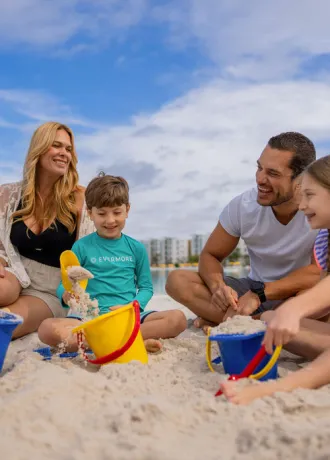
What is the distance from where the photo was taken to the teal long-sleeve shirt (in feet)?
9.25

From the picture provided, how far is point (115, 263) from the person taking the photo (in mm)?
2871

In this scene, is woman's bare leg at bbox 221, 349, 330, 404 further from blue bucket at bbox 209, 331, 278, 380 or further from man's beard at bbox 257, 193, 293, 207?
man's beard at bbox 257, 193, 293, 207

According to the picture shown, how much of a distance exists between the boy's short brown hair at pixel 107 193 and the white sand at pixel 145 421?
107cm

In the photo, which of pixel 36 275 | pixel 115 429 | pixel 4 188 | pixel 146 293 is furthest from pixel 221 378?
pixel 4 188

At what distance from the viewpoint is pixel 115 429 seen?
4.83ft

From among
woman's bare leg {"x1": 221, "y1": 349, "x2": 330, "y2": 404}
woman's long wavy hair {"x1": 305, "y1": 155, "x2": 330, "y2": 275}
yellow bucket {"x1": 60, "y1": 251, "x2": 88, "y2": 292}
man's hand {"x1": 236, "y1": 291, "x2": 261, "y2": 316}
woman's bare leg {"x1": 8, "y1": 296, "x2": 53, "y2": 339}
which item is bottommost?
woman's bare leg {"x1": 8, "y1": 296, "x2": 53, "y2": 339}

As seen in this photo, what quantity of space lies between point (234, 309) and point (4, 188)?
72.8 inches

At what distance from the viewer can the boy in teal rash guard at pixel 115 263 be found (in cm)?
279

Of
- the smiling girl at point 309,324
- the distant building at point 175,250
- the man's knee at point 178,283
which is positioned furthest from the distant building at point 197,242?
the smiling girl at point 309,324

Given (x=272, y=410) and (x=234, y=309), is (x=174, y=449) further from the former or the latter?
(x=234, y=309)

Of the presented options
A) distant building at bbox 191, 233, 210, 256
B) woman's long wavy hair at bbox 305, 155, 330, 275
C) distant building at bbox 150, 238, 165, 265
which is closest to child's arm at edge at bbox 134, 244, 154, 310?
woman's long wavy hair at bbox 305, 155, 330, 275

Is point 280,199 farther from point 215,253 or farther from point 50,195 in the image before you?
point 50,195

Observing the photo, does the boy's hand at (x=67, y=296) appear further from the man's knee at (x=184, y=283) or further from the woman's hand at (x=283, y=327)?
the woman's hand at (x=283, y=327)

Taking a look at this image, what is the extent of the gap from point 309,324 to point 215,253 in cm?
119
